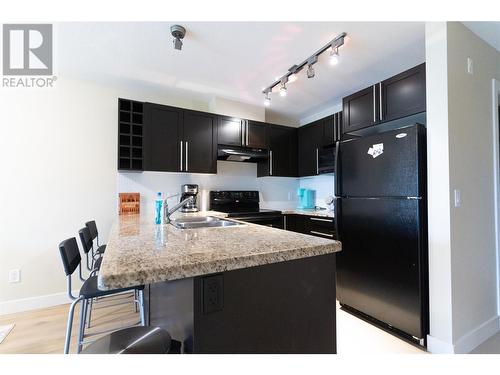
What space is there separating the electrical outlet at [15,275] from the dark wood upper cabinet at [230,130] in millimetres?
2560

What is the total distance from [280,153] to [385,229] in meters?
2.05

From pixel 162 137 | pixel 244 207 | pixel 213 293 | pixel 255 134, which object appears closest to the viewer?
pixel 213 293

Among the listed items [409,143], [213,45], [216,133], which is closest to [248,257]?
[409,143]

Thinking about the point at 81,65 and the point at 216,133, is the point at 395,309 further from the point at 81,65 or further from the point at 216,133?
the point at 81,65

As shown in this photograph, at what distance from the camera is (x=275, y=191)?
404 cm

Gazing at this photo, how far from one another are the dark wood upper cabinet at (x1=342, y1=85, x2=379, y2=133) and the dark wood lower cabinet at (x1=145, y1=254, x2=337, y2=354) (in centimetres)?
191

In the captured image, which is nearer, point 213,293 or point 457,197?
point 213,293

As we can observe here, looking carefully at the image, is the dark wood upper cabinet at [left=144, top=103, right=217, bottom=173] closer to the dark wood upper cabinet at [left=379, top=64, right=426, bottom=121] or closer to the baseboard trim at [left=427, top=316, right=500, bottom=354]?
the dark wood upper cabinet at [left=379, top=64, right=426, bottom=121]

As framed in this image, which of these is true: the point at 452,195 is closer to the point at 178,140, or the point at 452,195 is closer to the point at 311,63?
the point at 311,63

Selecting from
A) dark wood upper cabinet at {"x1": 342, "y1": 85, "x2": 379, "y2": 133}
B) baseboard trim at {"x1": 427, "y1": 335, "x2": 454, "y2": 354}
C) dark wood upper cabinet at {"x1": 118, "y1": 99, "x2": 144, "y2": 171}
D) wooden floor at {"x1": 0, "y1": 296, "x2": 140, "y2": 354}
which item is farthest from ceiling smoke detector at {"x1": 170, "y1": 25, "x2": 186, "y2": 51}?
baseboard trim at {"x1": 427, "y1": 335, "x2": 454, "y2": 354}

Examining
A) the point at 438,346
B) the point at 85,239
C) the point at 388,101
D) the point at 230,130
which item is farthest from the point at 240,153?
the point at 438,346

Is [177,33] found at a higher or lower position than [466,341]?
higher

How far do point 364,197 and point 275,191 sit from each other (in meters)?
1.95

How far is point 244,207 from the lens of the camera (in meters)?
3.65
